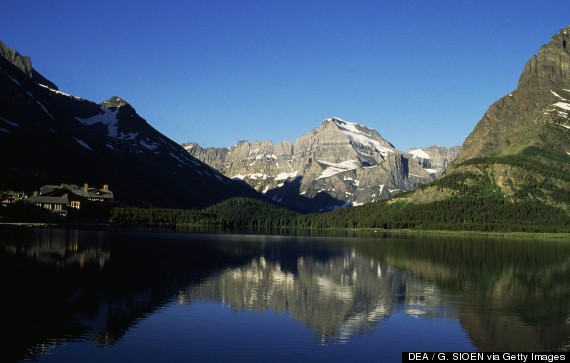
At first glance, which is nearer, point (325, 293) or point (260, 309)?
point (260, 309)

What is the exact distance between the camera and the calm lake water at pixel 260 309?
44688 millimetres

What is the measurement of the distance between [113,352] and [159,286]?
32044mm

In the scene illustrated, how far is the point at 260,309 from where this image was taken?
61.8 meters

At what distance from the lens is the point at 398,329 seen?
54031 millimetres

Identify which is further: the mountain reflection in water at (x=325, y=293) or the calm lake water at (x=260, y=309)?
the mountain reflection in water at (x=325, y=293)

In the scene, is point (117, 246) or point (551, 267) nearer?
point (551, 267)

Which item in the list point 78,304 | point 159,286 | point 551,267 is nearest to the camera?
point 78,304

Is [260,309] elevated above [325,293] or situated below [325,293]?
below

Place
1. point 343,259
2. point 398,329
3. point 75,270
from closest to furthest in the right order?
point 398,329 < point 75,270 < point 343,259

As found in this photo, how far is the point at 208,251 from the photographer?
133 meters

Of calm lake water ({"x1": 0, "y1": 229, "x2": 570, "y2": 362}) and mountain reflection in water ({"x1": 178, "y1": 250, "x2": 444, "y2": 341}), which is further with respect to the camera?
mountain reflection in water ({"x1": 178, "y1": 250, "x2": 444, "y2": 341})

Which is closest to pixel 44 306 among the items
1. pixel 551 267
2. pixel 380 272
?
pixel 380 272

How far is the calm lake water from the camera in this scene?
147 ft

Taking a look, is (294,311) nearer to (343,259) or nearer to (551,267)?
(343,259)
